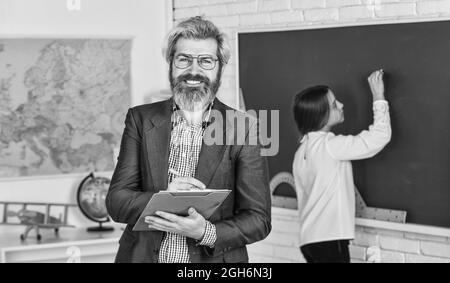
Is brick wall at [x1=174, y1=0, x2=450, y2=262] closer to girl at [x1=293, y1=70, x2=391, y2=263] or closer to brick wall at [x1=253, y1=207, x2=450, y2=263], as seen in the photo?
brick wall at [x1=253, y1=207, x2=450, y2=263]

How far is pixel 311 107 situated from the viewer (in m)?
4.20

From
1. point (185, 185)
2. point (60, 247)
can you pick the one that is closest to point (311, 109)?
point (60, 247)

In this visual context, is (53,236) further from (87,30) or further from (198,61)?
(198,61)

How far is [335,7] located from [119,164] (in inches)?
78.4

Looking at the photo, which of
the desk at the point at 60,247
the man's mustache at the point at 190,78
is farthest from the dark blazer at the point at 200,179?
the desk at the point at 60,247

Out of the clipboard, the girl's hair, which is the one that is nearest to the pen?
the clipboard

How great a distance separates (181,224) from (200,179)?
0.18 metres

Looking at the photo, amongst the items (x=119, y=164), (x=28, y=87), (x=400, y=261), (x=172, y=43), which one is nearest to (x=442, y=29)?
(x=400, y=261)

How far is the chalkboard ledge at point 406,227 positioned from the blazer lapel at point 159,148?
67.4 inches

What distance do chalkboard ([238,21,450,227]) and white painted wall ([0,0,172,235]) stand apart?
1018 millimetres

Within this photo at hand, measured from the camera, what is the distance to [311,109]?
4191mm

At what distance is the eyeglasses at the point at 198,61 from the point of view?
2.46m

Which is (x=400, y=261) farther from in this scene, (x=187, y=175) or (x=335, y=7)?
(x=187, y=175)

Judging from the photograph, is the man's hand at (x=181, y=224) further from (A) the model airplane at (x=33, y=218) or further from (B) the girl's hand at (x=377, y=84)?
(A) the model airplane at (x=33, y=218)
